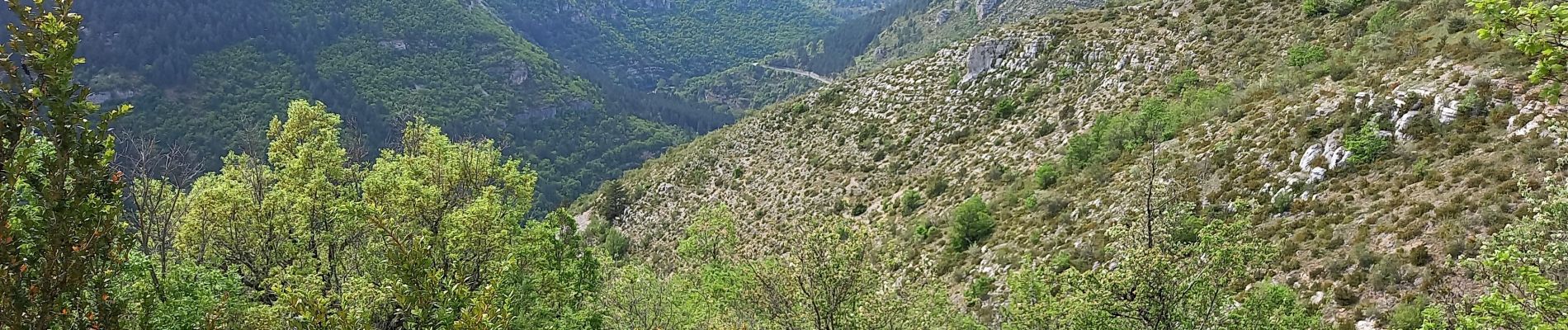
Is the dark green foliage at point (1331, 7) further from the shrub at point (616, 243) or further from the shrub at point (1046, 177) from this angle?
the shrub at point (616, 243)

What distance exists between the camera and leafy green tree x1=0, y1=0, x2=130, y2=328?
4.16 meters

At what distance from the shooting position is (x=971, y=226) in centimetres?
2406

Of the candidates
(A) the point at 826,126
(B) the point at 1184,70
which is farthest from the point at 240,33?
(B) the point at 1184,70

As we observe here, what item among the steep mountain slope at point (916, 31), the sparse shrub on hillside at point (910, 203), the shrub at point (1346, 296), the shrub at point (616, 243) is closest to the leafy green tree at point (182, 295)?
the shrub at point (1346, 296)

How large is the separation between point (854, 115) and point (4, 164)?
42.1m

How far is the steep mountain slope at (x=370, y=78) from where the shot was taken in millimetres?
117062

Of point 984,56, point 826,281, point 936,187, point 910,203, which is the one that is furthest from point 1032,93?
point 826,281

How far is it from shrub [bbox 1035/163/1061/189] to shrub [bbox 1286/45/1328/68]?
28.2 feet

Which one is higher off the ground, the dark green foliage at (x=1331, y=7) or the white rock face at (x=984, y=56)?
the white rock face at (x=984, y=56)

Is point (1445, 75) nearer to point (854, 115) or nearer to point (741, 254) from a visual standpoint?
point (741, 254)

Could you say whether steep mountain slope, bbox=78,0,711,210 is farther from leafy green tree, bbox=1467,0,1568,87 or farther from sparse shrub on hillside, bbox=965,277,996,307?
leafy green tree, bbox=1467,0,1568,87

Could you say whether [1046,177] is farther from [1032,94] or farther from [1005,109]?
[1032,94]

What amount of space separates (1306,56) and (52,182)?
29.8 metres

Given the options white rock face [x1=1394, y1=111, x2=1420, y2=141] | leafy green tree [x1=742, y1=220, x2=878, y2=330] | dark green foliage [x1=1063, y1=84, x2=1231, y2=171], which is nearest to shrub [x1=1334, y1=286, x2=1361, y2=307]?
white rock face [x1=1394, y1=111, x2=1420, y2=141]
